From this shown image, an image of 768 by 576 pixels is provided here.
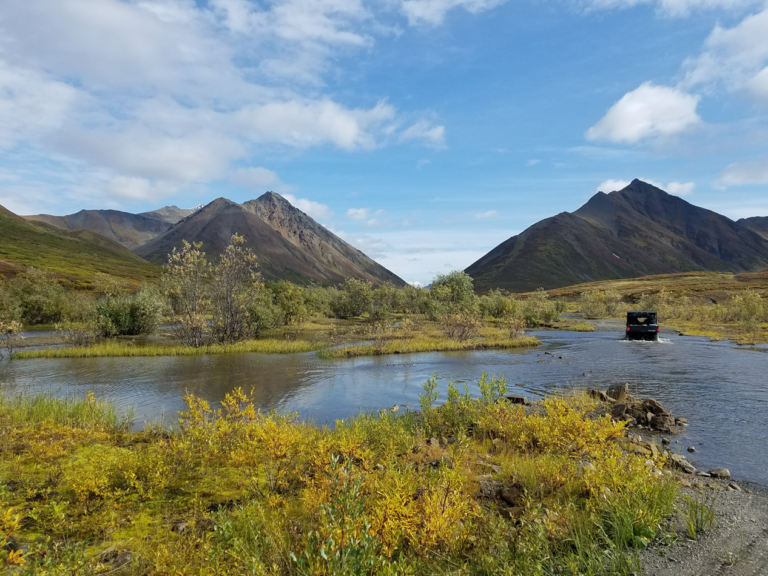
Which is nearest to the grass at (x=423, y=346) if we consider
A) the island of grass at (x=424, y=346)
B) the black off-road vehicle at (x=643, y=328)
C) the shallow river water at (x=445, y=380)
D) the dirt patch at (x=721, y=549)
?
the island of grass at (x=424, y=346)

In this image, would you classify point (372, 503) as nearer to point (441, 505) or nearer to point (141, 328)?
point (441, 505)

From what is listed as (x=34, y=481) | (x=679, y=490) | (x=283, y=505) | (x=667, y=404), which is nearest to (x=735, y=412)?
(x=667, y=404)

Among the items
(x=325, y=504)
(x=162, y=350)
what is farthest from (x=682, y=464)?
(x=162, y=350)

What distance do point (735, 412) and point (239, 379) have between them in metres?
25.3

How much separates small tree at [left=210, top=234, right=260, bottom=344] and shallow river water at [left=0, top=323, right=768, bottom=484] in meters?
6.64

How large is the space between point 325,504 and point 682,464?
10554 mm

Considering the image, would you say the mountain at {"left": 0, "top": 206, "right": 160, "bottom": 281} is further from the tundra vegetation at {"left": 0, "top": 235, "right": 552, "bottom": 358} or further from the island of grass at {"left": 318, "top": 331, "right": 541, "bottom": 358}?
the island of grass at {"left": 318, "top": 331, "right": 541, "bottom": 358}

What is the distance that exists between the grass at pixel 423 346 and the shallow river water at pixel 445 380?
2.16m

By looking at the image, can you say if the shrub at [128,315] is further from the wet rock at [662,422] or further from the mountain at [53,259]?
the mountain at [53,259]

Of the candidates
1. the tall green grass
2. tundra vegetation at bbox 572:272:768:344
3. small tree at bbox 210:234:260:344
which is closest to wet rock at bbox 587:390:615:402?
the tall green grass

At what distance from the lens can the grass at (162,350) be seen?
3394cm

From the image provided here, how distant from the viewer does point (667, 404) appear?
18781 millimetres

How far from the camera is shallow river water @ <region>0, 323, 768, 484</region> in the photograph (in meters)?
15.6

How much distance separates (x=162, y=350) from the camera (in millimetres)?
36062
